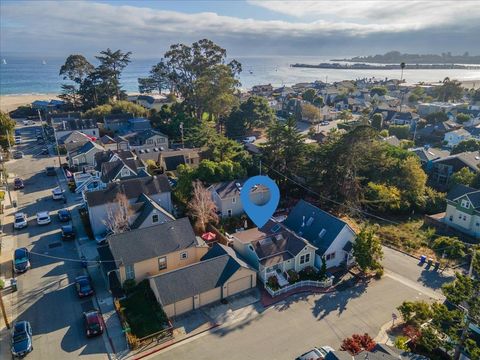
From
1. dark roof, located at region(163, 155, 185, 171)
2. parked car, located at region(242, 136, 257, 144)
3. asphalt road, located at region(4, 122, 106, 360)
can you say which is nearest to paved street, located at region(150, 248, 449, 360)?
asphalt road, located at region(4, 122, 106, 360)

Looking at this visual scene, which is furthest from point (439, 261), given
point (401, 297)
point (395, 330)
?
point (395, 330)

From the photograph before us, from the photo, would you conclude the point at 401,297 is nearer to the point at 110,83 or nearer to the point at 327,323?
the point at 327,323

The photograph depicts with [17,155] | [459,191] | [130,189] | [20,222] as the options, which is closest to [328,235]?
[459,191]

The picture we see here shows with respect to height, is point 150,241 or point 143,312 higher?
point 150,241

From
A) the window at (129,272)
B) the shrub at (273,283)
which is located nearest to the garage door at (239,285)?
the shrub at (273,283)

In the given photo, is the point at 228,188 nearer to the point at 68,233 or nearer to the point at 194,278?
the point at 194,278

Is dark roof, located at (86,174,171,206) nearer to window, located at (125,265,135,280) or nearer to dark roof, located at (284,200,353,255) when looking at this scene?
window, located at (125,265,135,280)

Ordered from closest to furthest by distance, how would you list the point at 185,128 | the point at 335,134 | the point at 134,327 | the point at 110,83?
the point at 134,327
the point at 335,134
the point at 185,128
the point at 110,83
